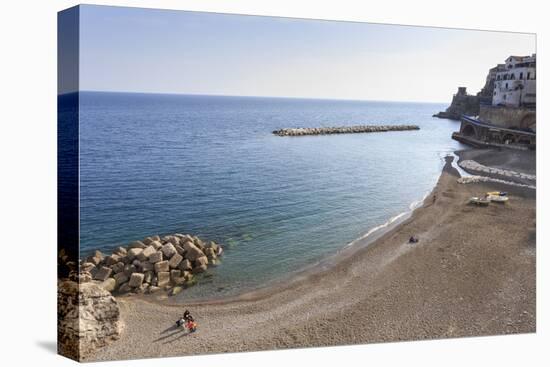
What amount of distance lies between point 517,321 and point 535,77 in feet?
21.7

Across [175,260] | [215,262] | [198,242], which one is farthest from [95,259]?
[215,262]

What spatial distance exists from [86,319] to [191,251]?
2899mm

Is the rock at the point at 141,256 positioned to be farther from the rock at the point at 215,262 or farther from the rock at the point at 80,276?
the rock at the point at 215,262

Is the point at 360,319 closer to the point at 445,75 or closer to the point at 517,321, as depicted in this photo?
the point at 517,321

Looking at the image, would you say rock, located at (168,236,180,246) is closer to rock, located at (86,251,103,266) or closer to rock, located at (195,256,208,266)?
rock, located at (195,256,208,266)

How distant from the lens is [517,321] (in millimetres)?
16828

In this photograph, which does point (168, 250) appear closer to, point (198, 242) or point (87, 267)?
point (198, 242)

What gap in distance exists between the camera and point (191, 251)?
50.6 feet

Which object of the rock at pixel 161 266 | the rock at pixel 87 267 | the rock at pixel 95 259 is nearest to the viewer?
the rock at pixel 87 267

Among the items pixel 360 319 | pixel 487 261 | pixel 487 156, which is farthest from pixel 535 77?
pixel 360 319

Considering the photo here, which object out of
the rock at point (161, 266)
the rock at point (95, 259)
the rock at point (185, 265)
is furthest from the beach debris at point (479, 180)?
the rock at point (95, 259)

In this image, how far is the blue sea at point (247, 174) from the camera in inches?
561

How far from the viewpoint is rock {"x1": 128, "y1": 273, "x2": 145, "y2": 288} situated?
1469 centimetres

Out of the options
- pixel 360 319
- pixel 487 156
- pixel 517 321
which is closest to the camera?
pixel 360 319
